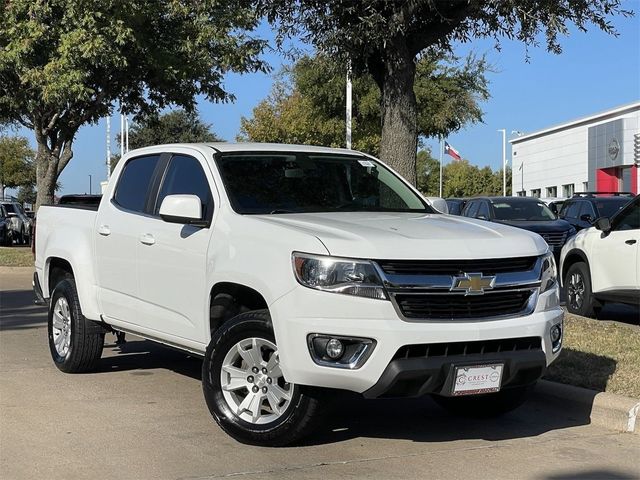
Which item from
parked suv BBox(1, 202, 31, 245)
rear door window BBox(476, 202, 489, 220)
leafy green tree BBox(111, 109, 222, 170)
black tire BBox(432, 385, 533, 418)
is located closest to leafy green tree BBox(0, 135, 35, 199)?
leafy green tree BBox(111, 109, 222, 170)

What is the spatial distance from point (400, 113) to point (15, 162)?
66.1 metres

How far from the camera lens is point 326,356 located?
15.7 ft

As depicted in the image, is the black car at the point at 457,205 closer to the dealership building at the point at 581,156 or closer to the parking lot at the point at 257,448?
the parking lot at the point at 257,448

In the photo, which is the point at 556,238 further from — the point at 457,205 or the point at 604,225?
the point at 604,225

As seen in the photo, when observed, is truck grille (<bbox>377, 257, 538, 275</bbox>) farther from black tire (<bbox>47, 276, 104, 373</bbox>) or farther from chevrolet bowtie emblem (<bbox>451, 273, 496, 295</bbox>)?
black tire (<bbox>47, 276, 104, 373</bbox>)

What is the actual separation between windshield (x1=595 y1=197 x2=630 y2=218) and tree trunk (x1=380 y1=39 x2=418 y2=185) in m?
8.06

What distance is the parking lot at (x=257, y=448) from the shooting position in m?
4.93

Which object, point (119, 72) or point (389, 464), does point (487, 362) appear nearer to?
point (389, 464)

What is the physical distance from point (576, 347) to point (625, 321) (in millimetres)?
3264

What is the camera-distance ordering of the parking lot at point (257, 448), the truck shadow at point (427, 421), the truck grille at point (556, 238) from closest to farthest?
the parking lot at point (257, 448), the truck shadow at point (427, 421), the truck grille at point (556, 238)

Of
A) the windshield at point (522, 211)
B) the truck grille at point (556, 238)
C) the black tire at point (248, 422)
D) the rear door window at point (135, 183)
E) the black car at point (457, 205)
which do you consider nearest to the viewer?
the black tire at point (248, 422)

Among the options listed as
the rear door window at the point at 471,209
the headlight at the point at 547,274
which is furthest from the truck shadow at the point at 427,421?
the rear door window at the point at 471,209

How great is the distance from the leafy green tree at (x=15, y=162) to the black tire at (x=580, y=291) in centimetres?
6542

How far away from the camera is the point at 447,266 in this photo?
4898 millimetres
